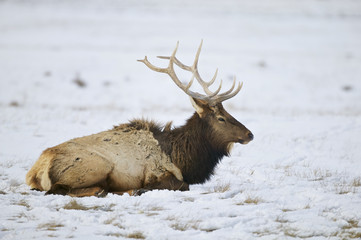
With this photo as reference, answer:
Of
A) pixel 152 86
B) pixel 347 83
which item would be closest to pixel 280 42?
pixel 347 83

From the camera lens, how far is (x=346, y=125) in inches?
460

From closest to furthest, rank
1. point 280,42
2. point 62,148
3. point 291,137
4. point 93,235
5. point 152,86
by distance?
1. point 93,235
2. point 62,148
3. point 291,137
4. point 152,86
5. point 280,42

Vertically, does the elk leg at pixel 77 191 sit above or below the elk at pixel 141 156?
below

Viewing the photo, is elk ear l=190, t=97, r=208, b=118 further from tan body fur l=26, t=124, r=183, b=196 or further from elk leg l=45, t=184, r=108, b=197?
elk leg l=45, t=184, r=108, b=197

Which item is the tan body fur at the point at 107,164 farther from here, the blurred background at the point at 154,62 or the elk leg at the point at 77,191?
the blurred background at the point at 154,62

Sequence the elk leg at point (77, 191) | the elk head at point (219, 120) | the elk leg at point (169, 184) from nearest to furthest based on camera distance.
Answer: the elk leg at point (77, 191) < the elk leg at point (169, 184) < the elk head at point (219, 120)

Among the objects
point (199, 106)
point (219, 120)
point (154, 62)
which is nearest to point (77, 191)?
point (199, 106)

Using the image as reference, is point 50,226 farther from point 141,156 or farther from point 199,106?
point 199,106

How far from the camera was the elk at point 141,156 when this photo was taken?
6.22 metres

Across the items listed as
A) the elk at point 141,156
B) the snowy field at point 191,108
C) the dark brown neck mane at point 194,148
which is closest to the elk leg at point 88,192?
the elk at point 141,156

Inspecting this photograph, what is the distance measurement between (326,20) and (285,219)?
55.5m

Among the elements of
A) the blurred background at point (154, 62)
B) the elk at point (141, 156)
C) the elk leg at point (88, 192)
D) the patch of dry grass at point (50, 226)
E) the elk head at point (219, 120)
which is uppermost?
the blurred background at point (154, 62)

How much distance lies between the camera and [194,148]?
7266 millimetres

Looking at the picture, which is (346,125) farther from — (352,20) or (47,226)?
(352,20)
